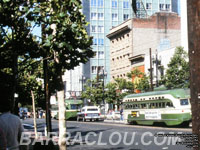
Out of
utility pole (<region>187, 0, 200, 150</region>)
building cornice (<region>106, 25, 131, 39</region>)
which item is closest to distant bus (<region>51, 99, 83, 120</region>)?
building cornice (<region>106, 25, 131, 39</region>)

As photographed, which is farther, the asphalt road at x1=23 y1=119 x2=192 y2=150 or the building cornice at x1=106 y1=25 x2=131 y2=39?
the building cornice at x1=106 y1=25 x2=131 y2=39

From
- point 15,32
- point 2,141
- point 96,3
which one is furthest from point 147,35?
point 2,141

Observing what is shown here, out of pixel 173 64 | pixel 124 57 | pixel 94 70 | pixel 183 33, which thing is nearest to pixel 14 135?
pixel 173 64

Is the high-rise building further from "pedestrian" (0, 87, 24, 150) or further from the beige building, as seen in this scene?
"pedestrian" (0, 87, 24, 150)

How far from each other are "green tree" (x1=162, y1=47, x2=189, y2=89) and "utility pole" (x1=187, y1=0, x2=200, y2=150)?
40.7 meters

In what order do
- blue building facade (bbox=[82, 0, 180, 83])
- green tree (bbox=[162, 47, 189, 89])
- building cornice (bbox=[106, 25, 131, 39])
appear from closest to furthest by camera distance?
1. green tree (bbox=[162, 47, 189, 89])
2. building cornice (bbox=[106, 25, 131, 39])
3. blue building facade (bbox=[82, 0, 180, 83])

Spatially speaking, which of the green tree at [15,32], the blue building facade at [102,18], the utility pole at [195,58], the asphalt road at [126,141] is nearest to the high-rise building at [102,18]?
the blue building facade at [102,18]

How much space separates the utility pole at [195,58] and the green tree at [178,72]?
40.7m

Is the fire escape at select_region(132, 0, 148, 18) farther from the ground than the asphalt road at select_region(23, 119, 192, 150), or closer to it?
farther from the ground

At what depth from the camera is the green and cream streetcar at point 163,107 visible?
32.6 meters

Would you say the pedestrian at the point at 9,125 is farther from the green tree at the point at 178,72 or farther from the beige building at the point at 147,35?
the beige building at the point at 147,35

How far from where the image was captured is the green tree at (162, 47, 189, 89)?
4484cm

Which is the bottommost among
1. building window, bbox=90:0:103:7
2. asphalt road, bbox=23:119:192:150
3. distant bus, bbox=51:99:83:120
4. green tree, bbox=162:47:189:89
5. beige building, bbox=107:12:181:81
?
asphalt road, bbox=23:119:192:150

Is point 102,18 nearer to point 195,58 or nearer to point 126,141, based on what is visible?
point 126,141
